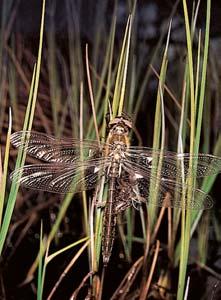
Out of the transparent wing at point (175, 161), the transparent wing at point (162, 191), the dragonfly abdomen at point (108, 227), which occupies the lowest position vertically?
the dragonfly abdomen at point (108, 227)

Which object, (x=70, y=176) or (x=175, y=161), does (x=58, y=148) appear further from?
(x=175, y=161)

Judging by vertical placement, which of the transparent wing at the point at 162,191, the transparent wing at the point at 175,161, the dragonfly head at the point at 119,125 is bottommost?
the transparent wing at the point at 162,191

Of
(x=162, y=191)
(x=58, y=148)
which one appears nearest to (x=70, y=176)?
(x=58, y=148)

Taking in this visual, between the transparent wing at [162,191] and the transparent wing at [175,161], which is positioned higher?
the transparent wing at [175,161]

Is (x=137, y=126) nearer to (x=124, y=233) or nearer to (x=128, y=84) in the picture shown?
(x=128, y=84)

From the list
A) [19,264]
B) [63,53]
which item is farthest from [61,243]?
[63,53]
